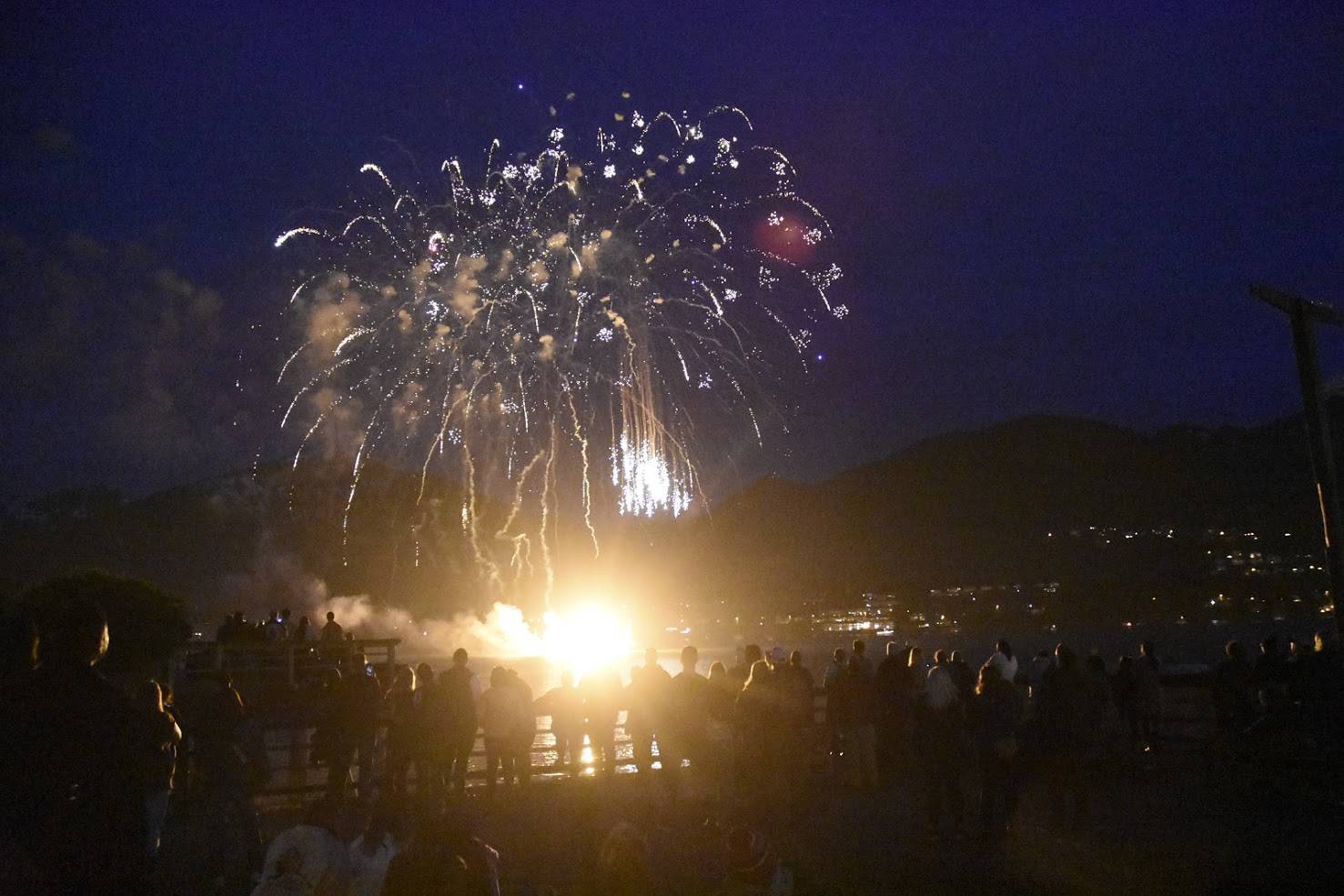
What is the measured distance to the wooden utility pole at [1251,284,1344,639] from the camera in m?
13.6

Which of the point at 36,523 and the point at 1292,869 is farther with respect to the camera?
the point at 36,523

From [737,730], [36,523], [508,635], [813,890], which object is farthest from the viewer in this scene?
[36,523]

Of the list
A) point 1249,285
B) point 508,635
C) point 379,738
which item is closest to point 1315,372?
point 1249,285

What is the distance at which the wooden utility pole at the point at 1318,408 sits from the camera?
13.6m

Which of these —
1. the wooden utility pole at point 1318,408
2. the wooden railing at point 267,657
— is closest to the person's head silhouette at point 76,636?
the wooden railing at point 267,657

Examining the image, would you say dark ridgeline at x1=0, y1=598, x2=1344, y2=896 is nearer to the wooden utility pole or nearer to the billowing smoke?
the wooden utility pole

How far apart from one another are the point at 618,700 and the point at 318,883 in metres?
7.84

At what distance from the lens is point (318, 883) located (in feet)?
19.1

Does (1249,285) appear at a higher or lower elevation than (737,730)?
higher

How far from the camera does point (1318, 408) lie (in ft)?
45.5

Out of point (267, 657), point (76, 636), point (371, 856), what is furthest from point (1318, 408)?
point (267, 657)

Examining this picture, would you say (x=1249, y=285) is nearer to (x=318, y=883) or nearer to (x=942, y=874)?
(x=942, y=874)

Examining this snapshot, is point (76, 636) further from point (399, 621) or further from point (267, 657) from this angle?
point (399, 621)

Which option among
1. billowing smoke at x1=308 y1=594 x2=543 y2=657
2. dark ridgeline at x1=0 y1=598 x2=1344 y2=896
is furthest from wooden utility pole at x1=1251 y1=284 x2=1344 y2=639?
billowing smoke at x1=308 y1=594 x2=543 y2=657
